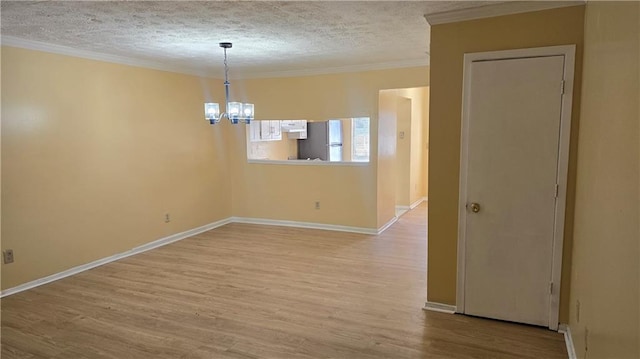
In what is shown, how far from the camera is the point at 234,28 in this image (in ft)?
11.3

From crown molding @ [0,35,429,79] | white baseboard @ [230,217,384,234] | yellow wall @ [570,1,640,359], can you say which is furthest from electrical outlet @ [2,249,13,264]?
yellow wall @ [570,1,640,359]

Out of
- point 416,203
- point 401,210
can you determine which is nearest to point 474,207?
point 401,210

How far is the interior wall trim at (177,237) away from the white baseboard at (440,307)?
2.49 metres

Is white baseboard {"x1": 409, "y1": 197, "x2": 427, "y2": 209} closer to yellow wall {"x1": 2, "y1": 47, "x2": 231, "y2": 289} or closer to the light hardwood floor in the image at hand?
the light hardwood floor

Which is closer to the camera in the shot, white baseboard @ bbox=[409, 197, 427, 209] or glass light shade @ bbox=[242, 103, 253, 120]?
glass light shade @ bbox=[242, 103, 253, 120]

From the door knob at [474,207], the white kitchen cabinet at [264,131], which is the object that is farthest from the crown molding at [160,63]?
the door knob at [474,207]

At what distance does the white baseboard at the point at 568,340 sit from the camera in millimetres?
2648

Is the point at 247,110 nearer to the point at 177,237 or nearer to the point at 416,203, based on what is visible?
the point at 177,237

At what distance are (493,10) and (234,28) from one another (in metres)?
2.03

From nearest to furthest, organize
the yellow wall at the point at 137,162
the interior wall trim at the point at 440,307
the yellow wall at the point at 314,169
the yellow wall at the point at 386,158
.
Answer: the interior wall trim at the point at 440,307
the yellow wall at the point at 137,162
the yellow wall at the point at 314,169
the yellow wall at the point at 386,158

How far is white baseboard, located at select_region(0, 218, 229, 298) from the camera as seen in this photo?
13.2ft

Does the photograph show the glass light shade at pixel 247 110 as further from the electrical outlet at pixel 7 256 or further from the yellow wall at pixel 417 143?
the yellow wall at pixel 417 143

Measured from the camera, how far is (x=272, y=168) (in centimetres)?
655

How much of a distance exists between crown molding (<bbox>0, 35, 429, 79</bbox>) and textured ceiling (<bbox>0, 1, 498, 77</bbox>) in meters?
0.08
